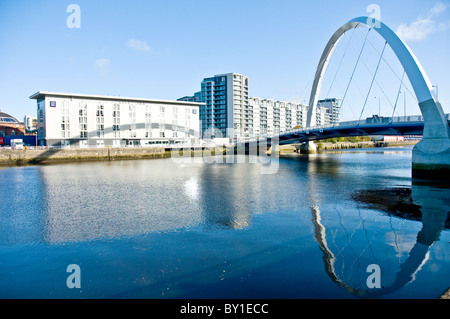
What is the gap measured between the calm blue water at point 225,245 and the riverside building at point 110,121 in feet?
142

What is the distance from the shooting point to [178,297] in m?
6.74

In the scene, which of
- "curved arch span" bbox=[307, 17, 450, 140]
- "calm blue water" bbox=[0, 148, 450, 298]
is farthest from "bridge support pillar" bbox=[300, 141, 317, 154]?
"calm blue water" bbox=[0, 148, 450, 298]

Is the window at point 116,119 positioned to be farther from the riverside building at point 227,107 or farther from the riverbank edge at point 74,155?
the riverside building at point 227,107

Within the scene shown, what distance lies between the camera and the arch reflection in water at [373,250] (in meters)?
7.41

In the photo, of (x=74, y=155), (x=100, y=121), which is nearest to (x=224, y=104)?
(x=100, y=121)

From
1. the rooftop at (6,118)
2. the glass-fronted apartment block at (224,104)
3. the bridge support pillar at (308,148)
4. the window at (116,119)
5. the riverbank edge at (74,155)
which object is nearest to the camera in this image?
the riverbank edge at (74,155)

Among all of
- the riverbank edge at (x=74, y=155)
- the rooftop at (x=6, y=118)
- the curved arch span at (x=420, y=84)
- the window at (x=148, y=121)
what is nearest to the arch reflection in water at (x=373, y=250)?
the curved arch span at (x=420, y=84)

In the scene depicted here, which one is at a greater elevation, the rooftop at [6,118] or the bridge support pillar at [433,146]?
the rooftop at [6,118]

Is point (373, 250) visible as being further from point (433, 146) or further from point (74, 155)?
point (74, 155)

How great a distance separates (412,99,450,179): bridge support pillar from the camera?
23672mm

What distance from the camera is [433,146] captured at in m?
24.2

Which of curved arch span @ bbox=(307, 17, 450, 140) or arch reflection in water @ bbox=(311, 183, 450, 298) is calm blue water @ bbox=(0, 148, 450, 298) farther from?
curved arch span @ bbox=(307, 17, 450, 140)

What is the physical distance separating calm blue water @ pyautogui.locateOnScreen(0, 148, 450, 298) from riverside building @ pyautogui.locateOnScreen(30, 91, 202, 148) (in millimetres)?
43317
